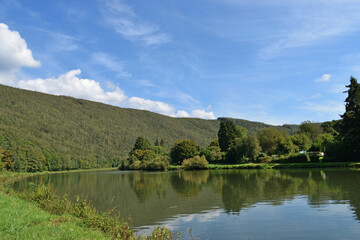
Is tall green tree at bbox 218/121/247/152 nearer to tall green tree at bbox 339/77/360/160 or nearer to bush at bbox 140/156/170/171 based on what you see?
bush at bbox 140/156/170/171

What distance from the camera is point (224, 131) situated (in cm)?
9212

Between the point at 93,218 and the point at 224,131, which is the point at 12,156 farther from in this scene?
the point at 93,218

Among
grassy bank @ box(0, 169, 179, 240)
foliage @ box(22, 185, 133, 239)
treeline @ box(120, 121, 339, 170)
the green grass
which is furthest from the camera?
treeline @ box(120, 121, 339, 170)

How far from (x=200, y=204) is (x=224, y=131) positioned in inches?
2851

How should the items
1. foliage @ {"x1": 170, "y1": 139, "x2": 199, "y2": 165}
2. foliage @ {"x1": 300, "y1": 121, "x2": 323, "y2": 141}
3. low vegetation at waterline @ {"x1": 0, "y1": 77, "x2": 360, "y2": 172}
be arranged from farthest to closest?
foliage @ {"x1": 300, "y1": 121, "x2": 323, "y2": 141}, foliage @ {"x1": 170, "y1": 139, "x2": 199, "y2": 165}, low vegetation at waterline @ {"x1": 0, "y1": 77, "x2": 360, "y2": 172}

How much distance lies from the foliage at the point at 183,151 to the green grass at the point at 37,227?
7735cm

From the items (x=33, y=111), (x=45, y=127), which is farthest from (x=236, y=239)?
(x=33, y=111)

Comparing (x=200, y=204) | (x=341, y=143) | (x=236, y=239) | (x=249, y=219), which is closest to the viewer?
(x=236, y=239)

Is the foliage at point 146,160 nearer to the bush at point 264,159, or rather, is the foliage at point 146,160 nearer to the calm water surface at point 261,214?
the bush at point 264,159

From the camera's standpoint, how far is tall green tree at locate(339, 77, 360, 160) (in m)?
49.6

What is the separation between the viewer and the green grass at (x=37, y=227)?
8898 mm

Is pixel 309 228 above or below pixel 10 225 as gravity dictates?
below

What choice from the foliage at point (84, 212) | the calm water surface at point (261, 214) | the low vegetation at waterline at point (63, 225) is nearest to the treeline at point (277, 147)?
the calm water surface at point (261, 214)

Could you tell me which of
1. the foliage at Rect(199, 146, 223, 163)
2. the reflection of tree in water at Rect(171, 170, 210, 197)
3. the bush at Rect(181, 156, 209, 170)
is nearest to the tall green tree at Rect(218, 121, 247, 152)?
the foliage at Rect(199, 146, 223, 163)
